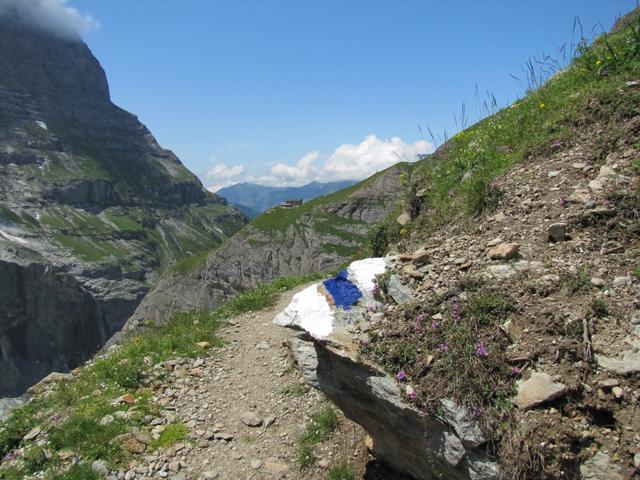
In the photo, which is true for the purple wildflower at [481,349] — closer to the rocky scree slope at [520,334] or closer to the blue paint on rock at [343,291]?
the rocky scree slope at [520,334]

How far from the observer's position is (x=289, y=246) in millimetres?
83750

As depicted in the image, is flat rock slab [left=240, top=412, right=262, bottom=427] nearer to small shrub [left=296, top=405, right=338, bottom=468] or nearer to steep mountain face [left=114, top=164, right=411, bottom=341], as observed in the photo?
small shrub [left=296, top=405, right=338, bottom=468]

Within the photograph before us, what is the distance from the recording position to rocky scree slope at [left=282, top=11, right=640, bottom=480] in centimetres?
491

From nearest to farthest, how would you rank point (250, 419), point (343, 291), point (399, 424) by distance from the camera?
point (399, 424) → point (343, 291) → point (250, 419)

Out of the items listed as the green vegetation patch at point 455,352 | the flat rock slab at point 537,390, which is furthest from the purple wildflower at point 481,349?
the flat rock slab at point 537,390

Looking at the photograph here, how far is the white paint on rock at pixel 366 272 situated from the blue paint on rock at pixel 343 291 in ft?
0.29

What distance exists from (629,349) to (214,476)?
Answer: 6.79 metres

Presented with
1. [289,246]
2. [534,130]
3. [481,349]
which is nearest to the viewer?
[481,349]

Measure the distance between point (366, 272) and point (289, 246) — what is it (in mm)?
76308

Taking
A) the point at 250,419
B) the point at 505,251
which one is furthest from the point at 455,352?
the point at 250,419

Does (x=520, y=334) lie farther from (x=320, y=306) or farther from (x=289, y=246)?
(x=289, y=246)

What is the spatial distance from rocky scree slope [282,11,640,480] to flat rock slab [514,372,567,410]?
13mm

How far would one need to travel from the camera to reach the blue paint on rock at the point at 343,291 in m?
7.23

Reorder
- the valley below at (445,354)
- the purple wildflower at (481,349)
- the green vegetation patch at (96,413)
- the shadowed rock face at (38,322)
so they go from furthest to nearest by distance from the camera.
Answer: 1. the shadowed rock face at (38,322)
2. the green vegetation patch at (96,413)
3. the purple wildflower at (481,349)
4. the valley below at (445,354)
